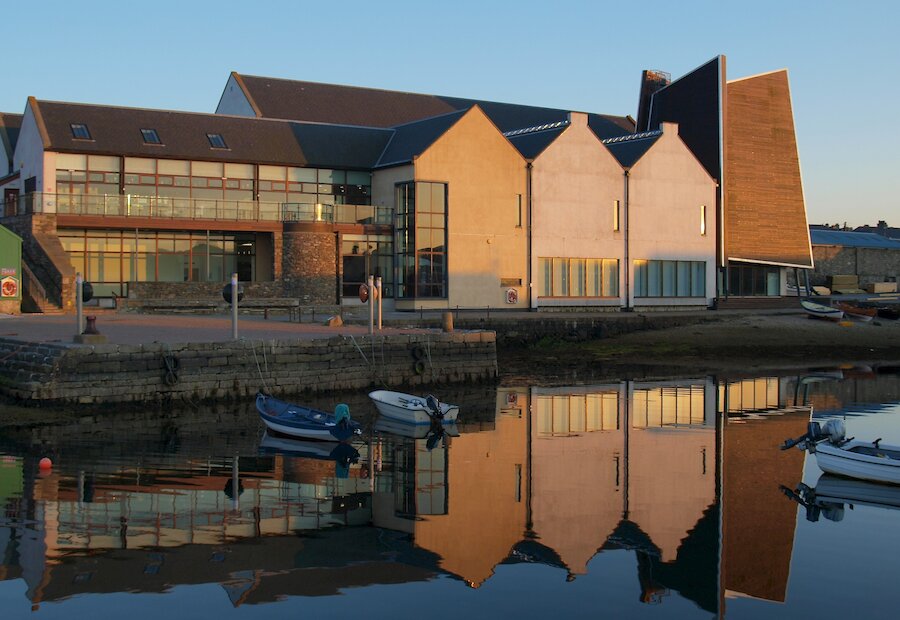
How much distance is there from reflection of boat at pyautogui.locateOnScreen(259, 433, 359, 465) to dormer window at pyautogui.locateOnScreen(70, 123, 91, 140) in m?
26.7

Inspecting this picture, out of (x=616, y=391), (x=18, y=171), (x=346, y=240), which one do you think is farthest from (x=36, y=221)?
(x=616, y=391)

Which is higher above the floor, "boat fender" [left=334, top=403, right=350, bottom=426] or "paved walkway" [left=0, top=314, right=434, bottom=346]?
"paved walkway" [left=0, top=314, right=434, bottom=346]

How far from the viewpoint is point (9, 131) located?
54.2 metres

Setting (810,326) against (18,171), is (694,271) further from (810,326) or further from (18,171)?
(18,171)

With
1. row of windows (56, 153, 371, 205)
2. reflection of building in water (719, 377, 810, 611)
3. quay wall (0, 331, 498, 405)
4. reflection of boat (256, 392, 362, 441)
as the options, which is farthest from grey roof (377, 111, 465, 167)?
reflection of boat (256, 392, 362, 441)

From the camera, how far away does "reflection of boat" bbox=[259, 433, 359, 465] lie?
2131cm

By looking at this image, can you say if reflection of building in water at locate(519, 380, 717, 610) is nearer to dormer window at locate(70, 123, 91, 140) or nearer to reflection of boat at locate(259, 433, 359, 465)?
reflection of boat at locate(259, 433, 359, 465)

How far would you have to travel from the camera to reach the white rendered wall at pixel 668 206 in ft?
175

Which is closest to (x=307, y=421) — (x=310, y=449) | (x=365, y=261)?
(x=310, y=449)

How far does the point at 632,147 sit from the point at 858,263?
110 ft

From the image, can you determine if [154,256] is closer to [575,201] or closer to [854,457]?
[575,201]

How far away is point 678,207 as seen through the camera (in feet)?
179

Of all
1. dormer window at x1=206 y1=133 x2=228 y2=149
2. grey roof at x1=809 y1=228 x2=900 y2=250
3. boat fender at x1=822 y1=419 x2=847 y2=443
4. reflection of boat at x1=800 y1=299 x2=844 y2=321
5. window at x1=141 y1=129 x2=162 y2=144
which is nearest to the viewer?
boat fender at x1=822 y1=419 x2=847 y2=443

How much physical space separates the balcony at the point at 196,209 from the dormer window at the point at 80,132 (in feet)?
12.6
